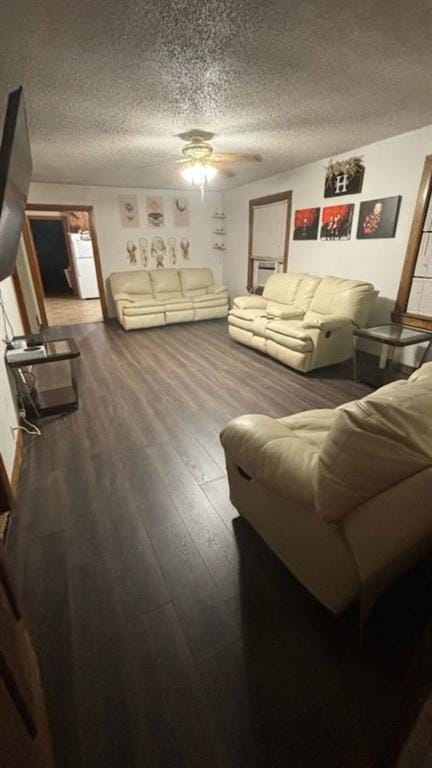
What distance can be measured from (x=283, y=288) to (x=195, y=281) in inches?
84.2

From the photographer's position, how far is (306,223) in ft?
15.2

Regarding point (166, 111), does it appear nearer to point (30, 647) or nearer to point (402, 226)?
point (402, 226)

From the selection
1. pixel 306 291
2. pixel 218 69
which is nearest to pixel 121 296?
pixel 306 291

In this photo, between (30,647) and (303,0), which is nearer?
(30,647)

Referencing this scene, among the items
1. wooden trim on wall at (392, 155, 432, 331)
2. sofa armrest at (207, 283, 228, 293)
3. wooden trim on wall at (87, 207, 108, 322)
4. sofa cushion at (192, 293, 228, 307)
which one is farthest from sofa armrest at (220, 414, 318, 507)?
wooden trim on wall at (87, 207, 108, 322)

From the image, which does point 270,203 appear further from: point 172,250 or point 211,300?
point 172,250

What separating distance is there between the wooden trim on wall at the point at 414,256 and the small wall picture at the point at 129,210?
4505 millimetres

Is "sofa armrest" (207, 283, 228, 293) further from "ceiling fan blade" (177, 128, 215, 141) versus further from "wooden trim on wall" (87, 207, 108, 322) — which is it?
"ceiling fan blade" (177, 128, 215, 141)

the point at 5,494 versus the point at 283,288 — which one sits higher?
the point at 283,288

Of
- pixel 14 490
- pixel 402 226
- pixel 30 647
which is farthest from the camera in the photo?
pixel 402 226

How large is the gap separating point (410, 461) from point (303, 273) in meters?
4.34

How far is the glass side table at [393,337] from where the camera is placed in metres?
3.01

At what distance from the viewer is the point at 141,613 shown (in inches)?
51.6

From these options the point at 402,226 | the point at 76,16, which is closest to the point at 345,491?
the point at 76,16
